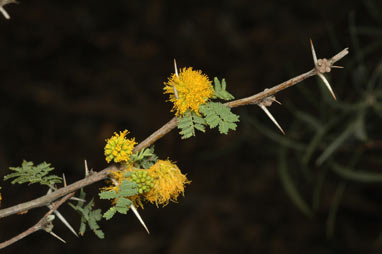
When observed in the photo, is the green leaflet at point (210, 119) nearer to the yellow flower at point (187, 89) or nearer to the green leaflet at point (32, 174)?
the yellow flower at point (187, 89)

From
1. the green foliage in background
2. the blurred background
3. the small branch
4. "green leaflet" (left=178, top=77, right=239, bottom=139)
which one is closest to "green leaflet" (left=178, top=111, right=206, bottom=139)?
"green leaflet" (left=178, top=77, right=239, bottom=139)

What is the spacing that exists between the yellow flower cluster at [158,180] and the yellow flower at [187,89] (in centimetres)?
8

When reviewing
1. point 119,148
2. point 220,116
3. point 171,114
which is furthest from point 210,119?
point 171,114

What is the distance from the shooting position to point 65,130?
2.60 metres

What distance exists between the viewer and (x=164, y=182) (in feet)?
1.85

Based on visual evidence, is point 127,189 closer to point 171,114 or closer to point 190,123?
point 190,123

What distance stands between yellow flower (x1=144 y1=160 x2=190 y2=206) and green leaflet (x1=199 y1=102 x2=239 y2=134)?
85 mm

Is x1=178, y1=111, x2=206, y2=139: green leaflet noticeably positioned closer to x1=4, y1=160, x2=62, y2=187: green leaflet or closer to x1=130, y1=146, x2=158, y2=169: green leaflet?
x1=130, y1=146, x2=158, y2=169: green leaflet

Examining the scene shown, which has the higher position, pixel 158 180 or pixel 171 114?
pixel 171 114

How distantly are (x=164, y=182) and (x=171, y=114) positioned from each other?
2.09m

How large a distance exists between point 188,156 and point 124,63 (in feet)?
2.59

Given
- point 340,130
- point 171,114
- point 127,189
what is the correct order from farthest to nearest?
point 171,114 → point 340,130 → point 127,189

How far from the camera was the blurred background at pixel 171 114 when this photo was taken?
2.38m

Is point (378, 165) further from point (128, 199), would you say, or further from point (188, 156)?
point (128, 199)
